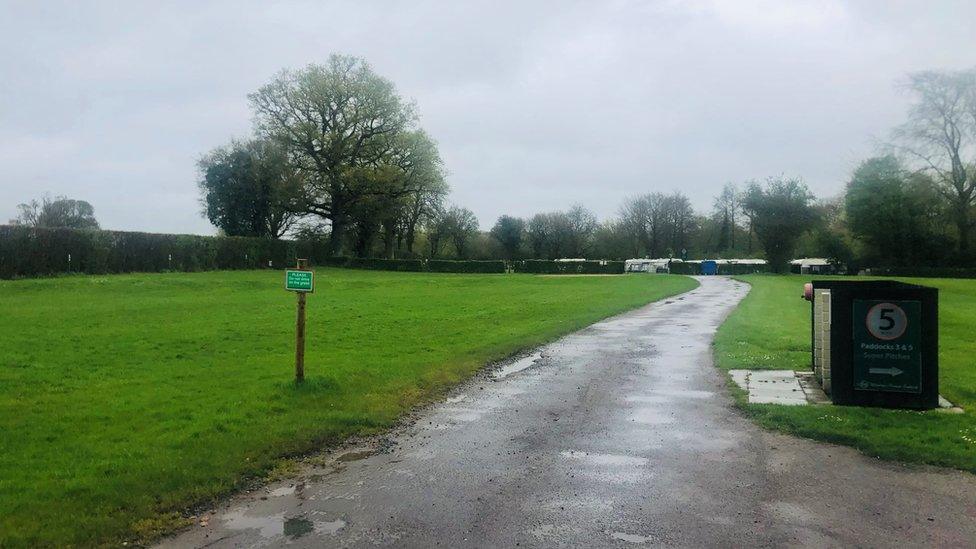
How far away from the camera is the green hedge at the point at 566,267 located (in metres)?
75.8

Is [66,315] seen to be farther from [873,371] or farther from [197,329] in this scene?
[873,371]

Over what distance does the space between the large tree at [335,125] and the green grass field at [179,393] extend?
135 feet

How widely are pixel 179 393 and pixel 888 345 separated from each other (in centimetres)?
854

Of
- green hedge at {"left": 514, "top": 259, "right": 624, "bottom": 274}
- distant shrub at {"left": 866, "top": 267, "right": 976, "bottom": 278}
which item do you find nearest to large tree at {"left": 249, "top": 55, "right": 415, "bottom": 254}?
green hedge at {"left": 514, "top": 259, "right": 624, "bottom": 274}

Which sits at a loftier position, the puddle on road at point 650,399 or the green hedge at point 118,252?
the green hedge at point 118,252

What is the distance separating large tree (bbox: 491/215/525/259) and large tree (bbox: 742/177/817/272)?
34.8 meters

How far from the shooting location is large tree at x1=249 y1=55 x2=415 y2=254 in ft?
197

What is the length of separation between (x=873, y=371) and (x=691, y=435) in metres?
2.42

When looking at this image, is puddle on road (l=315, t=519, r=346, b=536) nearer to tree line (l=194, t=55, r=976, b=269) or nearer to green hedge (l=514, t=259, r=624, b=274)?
tree line (l=194, t=55, r=976, b=269)

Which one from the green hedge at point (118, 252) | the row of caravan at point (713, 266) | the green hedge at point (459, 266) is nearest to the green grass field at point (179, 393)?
the green hedge at point (118, 252)

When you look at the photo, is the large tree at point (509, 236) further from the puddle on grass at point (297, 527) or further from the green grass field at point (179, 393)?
the puddle on grass at point (297, 527)

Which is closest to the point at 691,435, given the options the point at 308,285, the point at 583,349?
the point at 308,285

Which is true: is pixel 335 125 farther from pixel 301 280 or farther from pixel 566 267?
pixel 301 280

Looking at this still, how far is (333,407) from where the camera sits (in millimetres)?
8305
